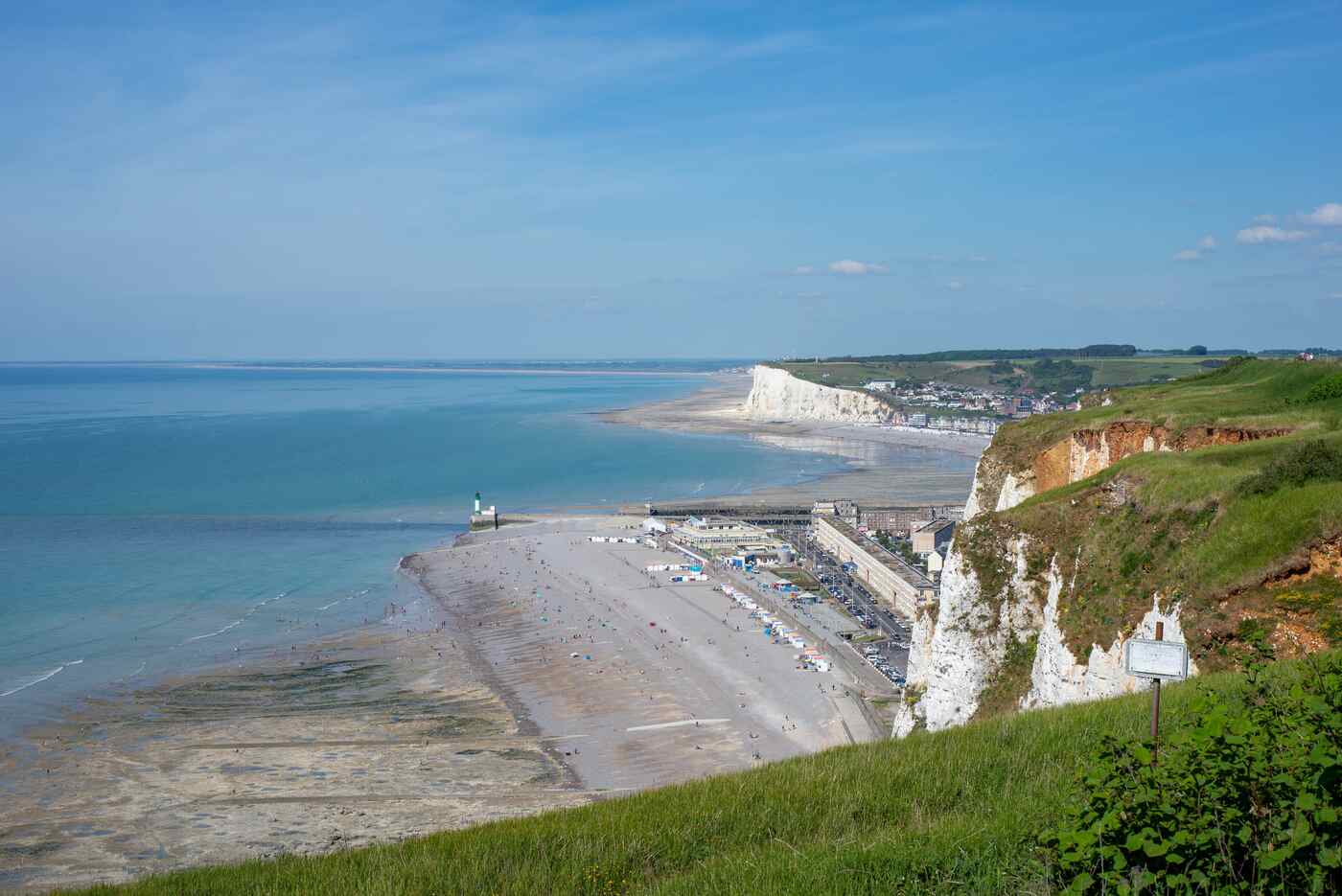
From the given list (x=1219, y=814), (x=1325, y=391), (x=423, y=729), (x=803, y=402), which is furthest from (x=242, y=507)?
(x=803, y=402)

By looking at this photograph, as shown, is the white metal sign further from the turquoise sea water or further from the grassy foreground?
the turquoise sea water

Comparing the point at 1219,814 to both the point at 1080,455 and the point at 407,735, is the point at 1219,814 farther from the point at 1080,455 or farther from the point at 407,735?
the point at 407,735

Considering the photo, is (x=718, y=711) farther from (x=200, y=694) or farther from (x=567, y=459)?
(x=567, y=459)

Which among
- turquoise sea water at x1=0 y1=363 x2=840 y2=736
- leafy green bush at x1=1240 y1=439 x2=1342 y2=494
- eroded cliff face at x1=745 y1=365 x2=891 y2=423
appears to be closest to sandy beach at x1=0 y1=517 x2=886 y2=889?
turquoise sea water at x1=0 y1=363 x2=840 y2=736

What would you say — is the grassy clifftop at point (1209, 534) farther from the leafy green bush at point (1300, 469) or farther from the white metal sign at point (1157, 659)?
→ the white metal sign at point (1157, 659)

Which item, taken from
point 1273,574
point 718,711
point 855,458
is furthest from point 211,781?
point 855,458

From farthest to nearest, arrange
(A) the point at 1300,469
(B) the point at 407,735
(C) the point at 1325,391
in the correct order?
(B) the point at 407,735 < (C) the point at 1325,391 < (A) the point at 1300,469
